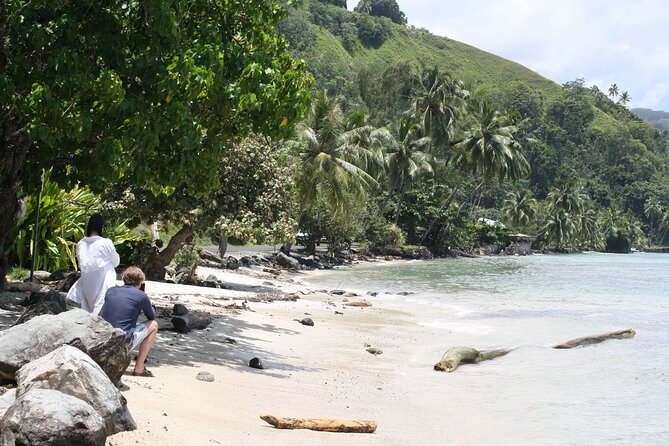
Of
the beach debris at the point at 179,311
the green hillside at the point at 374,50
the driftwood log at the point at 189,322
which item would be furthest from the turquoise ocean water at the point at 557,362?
the green hillside at the point at 374,50

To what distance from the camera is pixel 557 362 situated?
11633 millimetres

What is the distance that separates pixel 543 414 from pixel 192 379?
400 centimetres

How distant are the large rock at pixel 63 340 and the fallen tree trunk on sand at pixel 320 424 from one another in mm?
1440

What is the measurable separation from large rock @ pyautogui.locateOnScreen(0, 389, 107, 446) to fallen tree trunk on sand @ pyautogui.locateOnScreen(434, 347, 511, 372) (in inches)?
277

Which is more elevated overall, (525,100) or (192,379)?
(525,100)

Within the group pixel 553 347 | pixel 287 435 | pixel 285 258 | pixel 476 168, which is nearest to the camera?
pixel 287 435

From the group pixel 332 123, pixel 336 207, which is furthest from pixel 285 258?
pixel 332 123

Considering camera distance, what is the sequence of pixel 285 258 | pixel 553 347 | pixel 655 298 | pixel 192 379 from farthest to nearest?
pixel 285 258
pixel 655 298
pixel 553 347
pixel 192 379

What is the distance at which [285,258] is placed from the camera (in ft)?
117

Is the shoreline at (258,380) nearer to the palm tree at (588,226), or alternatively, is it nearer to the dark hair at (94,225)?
the dark hair at (94,225)

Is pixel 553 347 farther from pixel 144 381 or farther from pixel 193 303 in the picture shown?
pixel 144 381

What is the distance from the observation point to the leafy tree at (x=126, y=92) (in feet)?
25.9

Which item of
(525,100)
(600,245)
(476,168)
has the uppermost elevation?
(525,100)

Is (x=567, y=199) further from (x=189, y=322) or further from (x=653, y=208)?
(x=189, y=322)
